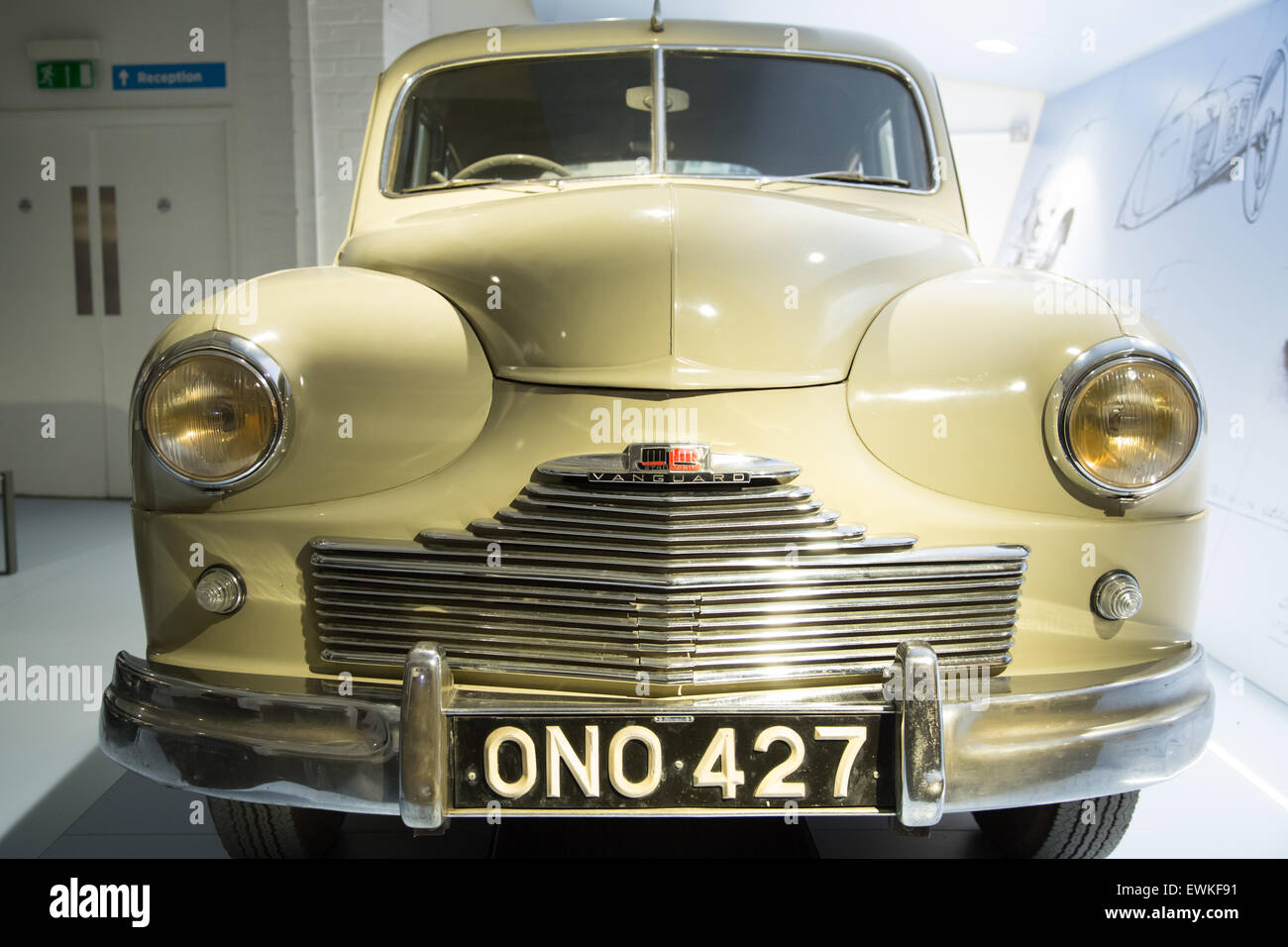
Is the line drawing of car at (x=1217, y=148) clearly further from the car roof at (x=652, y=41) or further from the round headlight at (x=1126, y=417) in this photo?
the round headlight at (x=1126, y=417)

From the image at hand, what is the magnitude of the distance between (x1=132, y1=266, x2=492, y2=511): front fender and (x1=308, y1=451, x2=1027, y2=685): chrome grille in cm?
12

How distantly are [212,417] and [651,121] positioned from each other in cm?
134

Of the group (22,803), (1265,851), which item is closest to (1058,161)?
(1265,851)

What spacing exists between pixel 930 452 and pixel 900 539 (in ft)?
0.54

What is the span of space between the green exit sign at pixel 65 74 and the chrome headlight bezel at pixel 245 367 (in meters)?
5.15

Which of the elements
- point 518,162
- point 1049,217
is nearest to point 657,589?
point 518,162

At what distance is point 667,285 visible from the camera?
4.69 feet

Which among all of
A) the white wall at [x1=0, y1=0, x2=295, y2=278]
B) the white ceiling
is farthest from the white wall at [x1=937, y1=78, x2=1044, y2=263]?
the white wall at [x1=0, y1=0, x2=295, y2=278]

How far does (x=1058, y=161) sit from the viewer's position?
16.8 feet

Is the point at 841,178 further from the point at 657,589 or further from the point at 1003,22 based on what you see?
the point at 1003,22

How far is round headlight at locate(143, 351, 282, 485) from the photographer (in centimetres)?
132

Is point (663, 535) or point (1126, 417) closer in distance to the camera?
point (663, 535)

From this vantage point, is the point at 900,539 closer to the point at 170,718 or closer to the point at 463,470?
the point at 463,470

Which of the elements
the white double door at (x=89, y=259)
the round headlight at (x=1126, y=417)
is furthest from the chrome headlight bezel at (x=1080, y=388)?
the white double door at (x=89, y=259)
